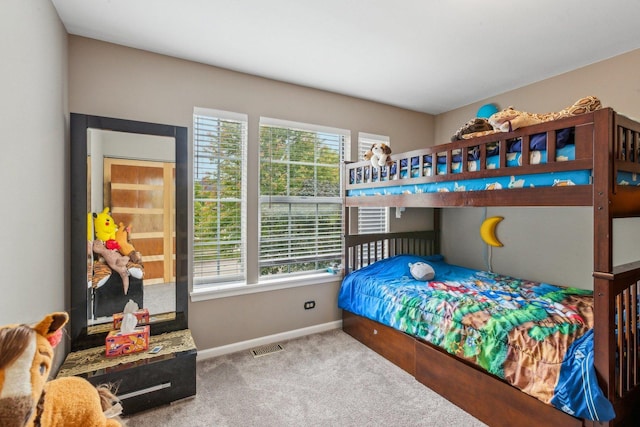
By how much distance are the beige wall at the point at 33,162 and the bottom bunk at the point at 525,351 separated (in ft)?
7.89

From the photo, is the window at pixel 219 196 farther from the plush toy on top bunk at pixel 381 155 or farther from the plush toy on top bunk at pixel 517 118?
the plush toy on top bunk at pixel 517 118

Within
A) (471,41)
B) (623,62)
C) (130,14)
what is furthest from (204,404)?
(623,62)

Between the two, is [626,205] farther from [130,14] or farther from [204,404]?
[130,14]

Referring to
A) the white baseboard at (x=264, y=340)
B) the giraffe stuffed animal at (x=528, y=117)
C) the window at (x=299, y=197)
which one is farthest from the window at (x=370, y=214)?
the giraffe stuffed animal at (x=528, y=117)

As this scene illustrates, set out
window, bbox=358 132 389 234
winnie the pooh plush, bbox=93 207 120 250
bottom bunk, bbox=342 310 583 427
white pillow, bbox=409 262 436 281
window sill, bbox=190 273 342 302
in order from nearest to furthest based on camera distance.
A: bottom bunk, bbox=342 310 583 427 < winnie the pooh plush, bbox=93 207 120 250 < window sill, bbox=190 273 342 302 < white pillow, bbox=409 262 436 281 < window, bbox=358 132 389 234

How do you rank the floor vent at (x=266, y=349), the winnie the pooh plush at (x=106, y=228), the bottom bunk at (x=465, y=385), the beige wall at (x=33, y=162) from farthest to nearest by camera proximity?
the floor vent at (x=266, y=349) → the winnie the pooh plush at (x=106, y=228) → the bottom bunk at (x=465, y=385) → the beige wall at (x=33, y=162)

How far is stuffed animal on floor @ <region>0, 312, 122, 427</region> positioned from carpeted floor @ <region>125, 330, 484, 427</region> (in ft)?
3.57

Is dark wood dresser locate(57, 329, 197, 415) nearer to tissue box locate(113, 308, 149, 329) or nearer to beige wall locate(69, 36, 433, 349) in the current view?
tissue box locate(113, 308, 149, 329)

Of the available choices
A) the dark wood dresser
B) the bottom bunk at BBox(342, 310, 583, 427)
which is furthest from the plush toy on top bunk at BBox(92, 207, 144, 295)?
the bottom bunk at BBox(342, 310, 583, 427)

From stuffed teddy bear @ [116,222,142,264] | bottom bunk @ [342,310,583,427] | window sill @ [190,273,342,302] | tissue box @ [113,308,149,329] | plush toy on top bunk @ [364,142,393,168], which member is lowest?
bottom bunk @ [342,310,583,427]

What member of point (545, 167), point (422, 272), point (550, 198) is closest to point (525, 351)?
point (550, 198)

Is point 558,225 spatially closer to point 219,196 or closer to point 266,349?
point 266,349

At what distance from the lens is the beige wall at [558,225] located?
254 cm

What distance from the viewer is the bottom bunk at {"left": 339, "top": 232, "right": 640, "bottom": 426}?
1.49m
